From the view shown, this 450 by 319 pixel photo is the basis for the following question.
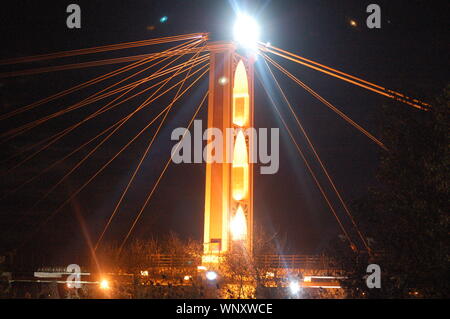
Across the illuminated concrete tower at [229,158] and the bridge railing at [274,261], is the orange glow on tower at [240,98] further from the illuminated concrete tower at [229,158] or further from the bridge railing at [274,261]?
the bridge railing at [274,261]

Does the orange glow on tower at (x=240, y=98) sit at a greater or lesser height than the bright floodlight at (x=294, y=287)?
greater

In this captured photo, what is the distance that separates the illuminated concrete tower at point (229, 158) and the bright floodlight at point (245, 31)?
1.71 ft

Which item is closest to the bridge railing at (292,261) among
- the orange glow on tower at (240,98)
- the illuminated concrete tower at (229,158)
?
the illuminated concrete tower at (229,158)

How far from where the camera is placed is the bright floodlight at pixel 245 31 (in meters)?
23.5

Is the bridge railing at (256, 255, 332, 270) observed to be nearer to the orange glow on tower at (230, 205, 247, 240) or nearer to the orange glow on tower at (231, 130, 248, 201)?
the orange glow on tower at (230, 205, 247, 240)

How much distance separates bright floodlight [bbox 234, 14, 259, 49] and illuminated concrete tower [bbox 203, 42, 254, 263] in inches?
20.5

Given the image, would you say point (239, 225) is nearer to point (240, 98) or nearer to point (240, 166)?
point (240, 166)

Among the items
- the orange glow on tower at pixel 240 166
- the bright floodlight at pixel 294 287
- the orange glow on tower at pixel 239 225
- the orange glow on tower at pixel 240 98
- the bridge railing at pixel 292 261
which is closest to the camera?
the bright floodlight at pixel 294 287

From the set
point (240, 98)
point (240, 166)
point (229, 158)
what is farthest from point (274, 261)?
point (240, 98)

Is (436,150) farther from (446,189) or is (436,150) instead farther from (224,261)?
(224,261)

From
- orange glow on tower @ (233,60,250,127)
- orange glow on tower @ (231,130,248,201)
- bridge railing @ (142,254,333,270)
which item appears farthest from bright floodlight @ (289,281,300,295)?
orange glow on tower @ (233,60,250,127)

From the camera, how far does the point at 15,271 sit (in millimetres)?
24469

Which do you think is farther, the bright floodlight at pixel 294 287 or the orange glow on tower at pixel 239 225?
the orange glow on tower at pixel 239 225
